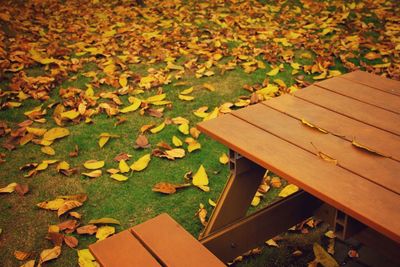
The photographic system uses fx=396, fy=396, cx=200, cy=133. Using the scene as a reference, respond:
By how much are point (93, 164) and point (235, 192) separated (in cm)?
126

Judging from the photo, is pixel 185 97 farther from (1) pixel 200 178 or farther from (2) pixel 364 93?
(2) pixel 364 93

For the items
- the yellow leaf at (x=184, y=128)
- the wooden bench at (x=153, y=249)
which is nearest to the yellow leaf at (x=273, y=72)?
the yellow leaf at (x=184, y=128)

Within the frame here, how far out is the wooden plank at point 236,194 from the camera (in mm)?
1667

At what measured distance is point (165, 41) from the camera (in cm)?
463

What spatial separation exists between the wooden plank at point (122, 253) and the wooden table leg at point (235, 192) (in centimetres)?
46

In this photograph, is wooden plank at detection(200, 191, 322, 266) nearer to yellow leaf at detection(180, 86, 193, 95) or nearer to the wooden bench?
the wooden bench

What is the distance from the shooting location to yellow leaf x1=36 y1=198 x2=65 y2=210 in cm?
228

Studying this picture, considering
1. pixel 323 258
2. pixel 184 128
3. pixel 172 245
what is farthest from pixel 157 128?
pixel 172 245

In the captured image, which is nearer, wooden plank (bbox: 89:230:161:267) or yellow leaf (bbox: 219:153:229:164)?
wooden plank (bbox: 89:230:161:267)

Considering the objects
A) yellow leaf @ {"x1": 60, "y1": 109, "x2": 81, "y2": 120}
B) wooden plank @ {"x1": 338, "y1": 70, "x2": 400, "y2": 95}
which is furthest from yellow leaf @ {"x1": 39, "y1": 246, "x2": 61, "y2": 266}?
wooden plank @ {"x1": 338, "y1": 70, "x2": 400, "y2": 95}

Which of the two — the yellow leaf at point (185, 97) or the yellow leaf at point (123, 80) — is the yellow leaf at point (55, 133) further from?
the yellow leaf at point (185, 97)

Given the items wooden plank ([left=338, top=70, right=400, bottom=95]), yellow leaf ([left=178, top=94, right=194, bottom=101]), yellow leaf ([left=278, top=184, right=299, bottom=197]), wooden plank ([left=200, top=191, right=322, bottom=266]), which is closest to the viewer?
wooden plank ([left=200, top=191, right=322, bottom=266])

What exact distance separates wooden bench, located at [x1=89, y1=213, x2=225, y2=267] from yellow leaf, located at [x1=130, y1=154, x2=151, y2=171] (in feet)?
4.03

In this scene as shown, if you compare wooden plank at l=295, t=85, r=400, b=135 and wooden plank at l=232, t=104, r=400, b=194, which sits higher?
wooden plank at l=295, t=85, r=400, b=135
